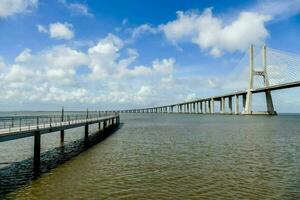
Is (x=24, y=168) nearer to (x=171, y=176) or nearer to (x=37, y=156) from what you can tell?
(x=37, y=156)

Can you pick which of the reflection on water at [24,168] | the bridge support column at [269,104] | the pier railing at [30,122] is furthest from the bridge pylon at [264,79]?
the reflection on water at [24,168]

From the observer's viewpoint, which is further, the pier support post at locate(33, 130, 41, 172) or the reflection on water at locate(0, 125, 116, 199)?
the pier support post at locate(33, 130, 41, 172)

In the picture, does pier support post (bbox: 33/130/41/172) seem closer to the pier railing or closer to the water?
the pier railing

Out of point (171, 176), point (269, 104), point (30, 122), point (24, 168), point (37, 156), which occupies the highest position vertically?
point (269, 104)

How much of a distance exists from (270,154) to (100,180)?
15.6 meters

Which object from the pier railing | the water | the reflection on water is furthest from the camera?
the pier railing

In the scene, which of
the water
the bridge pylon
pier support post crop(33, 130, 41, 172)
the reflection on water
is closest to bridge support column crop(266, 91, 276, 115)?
the bridge pylon

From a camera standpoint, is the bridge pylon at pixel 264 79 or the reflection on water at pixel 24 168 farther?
the bridge pylon at pixel 264 79

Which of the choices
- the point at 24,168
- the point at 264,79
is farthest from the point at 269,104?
the point at 24,168

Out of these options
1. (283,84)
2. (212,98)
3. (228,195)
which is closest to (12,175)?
(228,195)

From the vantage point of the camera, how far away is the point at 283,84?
108 m

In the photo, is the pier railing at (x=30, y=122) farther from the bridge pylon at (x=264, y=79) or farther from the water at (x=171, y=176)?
the bridge pylon at (x=264, y=79)

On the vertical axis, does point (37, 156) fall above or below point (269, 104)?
below

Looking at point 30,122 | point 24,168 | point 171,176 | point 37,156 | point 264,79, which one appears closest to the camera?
point 171,176
